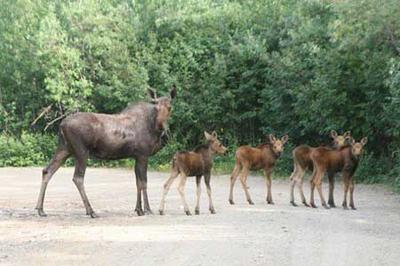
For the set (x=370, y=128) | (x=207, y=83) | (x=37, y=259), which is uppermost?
(x=207, y=83)

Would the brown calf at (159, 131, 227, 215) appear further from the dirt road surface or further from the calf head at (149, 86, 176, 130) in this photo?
the calf head at (149, 86, 176, 130)

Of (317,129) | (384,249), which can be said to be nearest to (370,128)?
(317,129)

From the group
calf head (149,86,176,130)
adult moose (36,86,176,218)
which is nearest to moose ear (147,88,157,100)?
adult moose (36,86,176,218)

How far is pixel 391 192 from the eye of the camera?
2091cm

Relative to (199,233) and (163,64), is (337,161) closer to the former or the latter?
(199,233)

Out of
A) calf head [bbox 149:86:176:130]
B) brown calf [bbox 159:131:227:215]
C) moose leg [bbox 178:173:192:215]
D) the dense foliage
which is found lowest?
moose leg [bbox 178:173:192:215]

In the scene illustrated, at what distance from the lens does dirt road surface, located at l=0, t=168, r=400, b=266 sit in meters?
10.1

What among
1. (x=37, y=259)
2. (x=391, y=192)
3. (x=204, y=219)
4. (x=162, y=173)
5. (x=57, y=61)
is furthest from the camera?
(x=57, y=61)

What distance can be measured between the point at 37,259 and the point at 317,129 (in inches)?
683

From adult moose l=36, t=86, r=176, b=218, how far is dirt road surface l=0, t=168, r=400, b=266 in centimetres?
76

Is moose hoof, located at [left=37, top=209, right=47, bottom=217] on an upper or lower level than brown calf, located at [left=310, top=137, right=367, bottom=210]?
lower

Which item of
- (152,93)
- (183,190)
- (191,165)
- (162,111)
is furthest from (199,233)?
(152,93)

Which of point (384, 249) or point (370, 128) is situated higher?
point (370, 128)

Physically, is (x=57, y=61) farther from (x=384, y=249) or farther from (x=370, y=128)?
(x=384, y=249)
